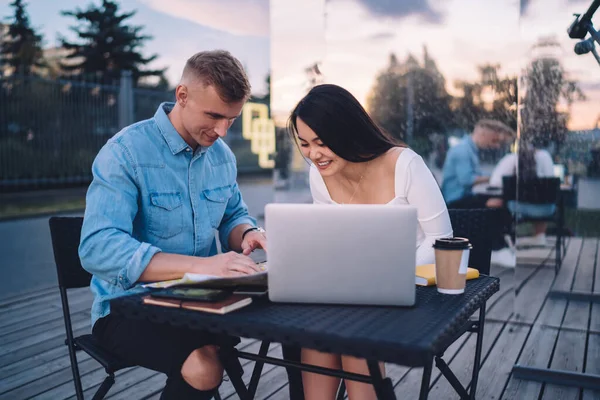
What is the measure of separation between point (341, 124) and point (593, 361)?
2080 millimetres

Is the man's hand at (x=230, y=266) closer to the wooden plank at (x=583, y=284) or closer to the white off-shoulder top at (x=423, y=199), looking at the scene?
the white off-shoulder top at (x=423, y=199)

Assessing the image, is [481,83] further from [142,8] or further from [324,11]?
[142,8]

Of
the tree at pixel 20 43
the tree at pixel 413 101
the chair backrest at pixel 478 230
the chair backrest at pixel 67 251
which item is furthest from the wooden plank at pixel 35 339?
the tree at pixel 20 43

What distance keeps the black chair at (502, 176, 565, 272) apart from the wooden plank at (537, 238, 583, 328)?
0.12 metres

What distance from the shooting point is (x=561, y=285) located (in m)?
4.45

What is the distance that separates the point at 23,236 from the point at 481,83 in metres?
4.59

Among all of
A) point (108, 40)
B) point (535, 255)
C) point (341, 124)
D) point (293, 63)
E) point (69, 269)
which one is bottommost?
point (535, 255)

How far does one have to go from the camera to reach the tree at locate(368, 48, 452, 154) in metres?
4.32

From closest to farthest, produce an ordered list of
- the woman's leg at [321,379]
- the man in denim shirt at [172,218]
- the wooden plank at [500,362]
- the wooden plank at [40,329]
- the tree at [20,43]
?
the man in denim shirt at [172,218], the woman's leg at [321,379], the wooden plank at [500,362], the wooden plank at [40,329], the tree at [20,43]

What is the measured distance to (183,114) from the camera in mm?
1841

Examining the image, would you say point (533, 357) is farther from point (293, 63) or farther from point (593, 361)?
point (293, 63)

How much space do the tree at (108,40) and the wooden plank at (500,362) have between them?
10.7 meters

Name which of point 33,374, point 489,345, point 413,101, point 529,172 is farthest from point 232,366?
point 413,101

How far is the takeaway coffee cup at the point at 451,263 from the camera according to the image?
1398 millimetres
